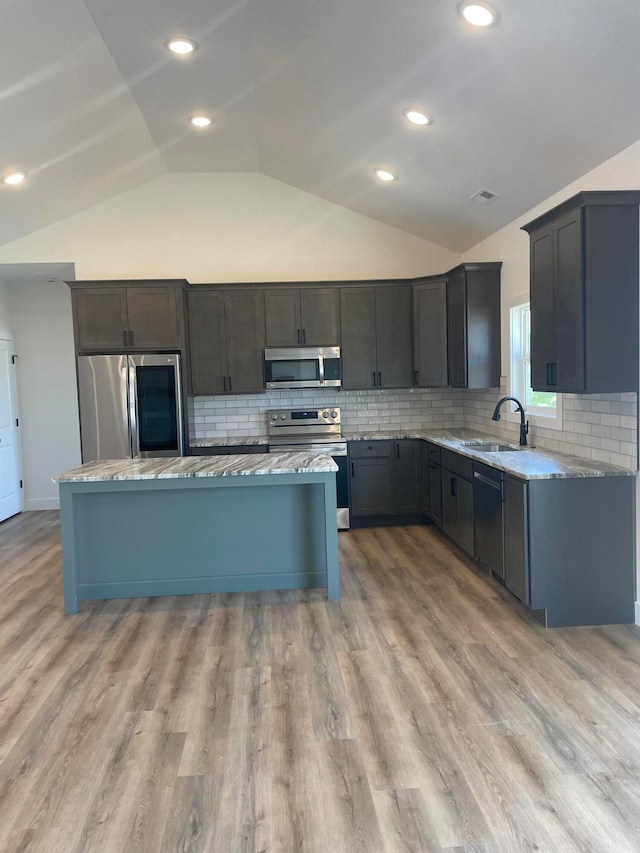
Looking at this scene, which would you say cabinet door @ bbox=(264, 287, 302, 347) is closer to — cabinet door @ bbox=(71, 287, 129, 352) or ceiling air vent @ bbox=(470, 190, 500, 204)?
cabinet door @ bbox=(71, 287, 129, 352)

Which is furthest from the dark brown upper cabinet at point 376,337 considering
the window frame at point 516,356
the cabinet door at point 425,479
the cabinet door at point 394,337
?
the window frame at point 516,356

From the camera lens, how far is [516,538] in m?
3.44

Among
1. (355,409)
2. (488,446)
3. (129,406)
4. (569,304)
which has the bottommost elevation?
(488,446)

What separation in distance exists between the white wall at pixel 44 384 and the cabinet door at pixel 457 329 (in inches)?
177

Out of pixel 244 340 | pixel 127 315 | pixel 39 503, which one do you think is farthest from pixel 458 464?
pixel 39 503

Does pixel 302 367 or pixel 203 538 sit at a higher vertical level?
pixel 302 367

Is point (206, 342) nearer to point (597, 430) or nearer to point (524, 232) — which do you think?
point (524, 232)

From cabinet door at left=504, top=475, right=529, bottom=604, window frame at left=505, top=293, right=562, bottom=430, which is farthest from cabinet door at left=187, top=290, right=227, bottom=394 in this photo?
cabinet door at left=504, top=475, right=529, bottom=604

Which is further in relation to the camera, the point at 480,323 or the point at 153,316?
the point at 153,316

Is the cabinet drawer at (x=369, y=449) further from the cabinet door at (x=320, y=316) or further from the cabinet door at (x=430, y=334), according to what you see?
the cabinet door at (x=320, y=316)

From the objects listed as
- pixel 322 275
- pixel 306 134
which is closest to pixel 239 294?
pixel 322 275

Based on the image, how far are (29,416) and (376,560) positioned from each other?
4.76 metres

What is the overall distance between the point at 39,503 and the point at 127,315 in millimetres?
3018

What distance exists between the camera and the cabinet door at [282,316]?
586 centimetres
